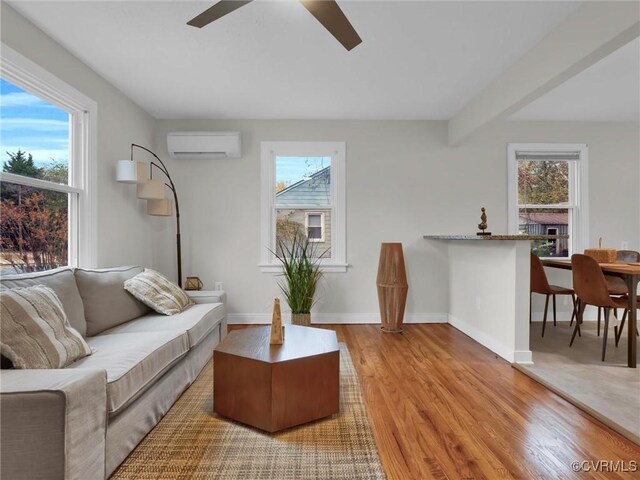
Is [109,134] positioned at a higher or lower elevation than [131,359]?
higher

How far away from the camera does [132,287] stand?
2934mm

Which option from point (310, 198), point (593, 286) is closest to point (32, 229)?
point (310, 198)

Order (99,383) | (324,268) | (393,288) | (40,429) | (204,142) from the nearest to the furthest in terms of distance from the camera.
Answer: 1. (40,429)
2. (99,383)
3. (393,288)
4. (204,142)
5. (324,268)

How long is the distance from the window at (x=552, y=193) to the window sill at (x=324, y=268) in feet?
7.33

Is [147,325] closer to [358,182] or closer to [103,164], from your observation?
[103,164]

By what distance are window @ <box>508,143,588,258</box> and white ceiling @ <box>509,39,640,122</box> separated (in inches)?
15.8

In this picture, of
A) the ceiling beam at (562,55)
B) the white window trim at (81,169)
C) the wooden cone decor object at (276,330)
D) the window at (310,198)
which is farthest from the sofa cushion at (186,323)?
the ceiling beam at (562,55)

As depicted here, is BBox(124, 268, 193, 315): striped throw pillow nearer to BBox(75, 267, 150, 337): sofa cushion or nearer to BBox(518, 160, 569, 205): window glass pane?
BBox(75, 267, 150, 337): sofa cushion

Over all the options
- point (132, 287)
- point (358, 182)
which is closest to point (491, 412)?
point (132, 287)

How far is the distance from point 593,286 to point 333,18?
9.95 ft

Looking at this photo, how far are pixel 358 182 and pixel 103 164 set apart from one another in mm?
2700

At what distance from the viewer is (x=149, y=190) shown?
12.1 feet

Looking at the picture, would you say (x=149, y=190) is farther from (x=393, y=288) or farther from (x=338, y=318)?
(x=393, y=288)

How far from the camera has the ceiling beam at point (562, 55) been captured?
2107mm
